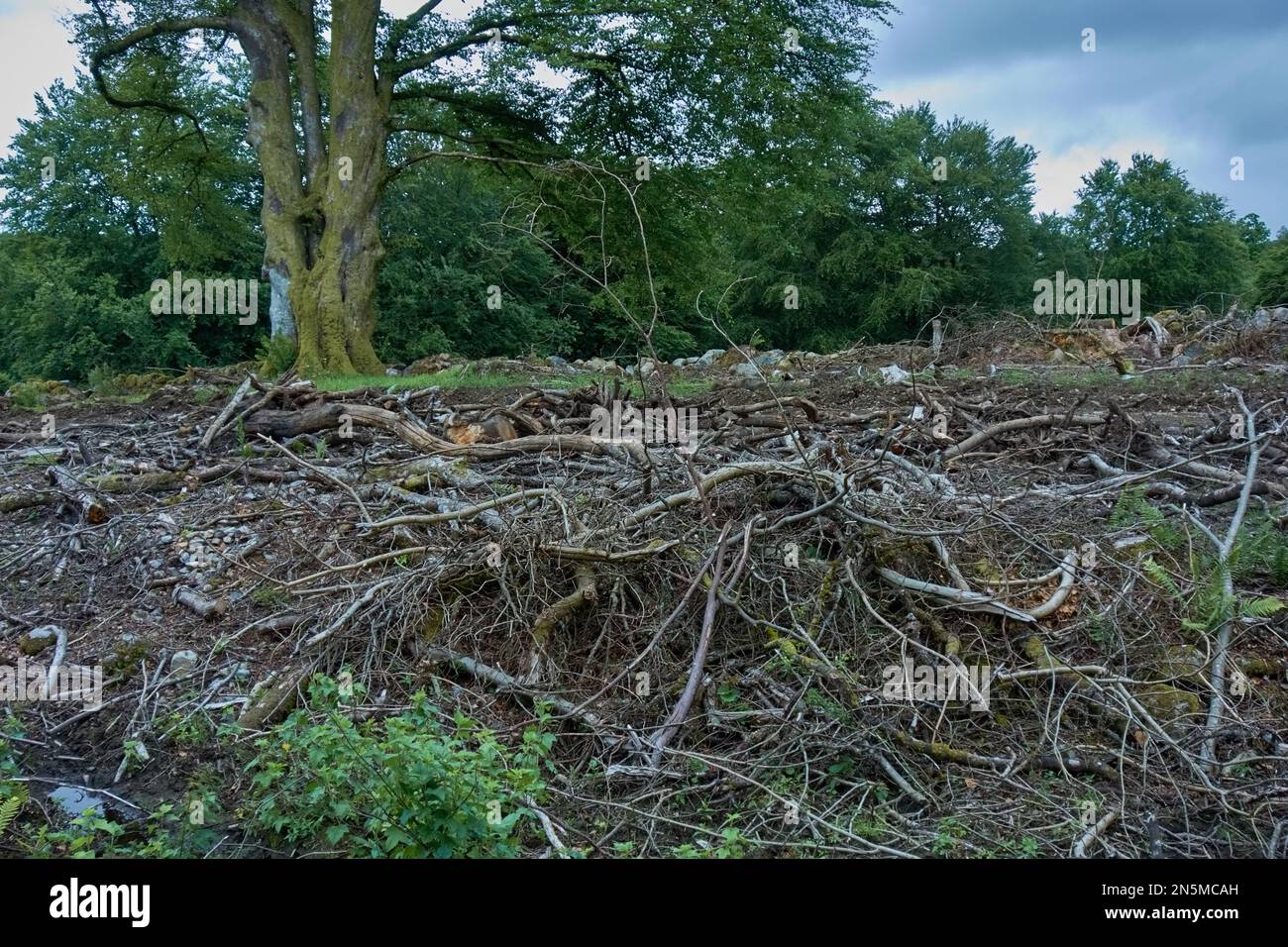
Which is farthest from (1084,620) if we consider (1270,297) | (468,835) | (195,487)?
(1270,297)

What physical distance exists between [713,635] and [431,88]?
16.6 m

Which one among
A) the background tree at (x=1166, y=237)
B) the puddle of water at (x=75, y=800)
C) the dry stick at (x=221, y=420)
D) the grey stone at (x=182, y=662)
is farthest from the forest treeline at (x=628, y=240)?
the puddle of water at (x=75, y=800)

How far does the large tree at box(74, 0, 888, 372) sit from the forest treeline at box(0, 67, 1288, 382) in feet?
2.25

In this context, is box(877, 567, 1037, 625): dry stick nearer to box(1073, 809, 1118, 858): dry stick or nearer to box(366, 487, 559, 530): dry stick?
box(1073, 809, 1118, 858): dry stick

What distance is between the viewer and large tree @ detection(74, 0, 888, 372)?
16.3 m

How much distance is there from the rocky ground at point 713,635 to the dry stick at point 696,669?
0.02m

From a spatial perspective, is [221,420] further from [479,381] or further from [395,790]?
[395,790]

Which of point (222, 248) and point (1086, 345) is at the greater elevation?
point (222, 248)

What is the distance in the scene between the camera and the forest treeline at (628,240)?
19719 mm

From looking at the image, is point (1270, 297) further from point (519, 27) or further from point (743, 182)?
point (519, 27)

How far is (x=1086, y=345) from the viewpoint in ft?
50.1

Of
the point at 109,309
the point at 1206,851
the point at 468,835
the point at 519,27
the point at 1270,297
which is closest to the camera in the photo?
the point at 468,835
